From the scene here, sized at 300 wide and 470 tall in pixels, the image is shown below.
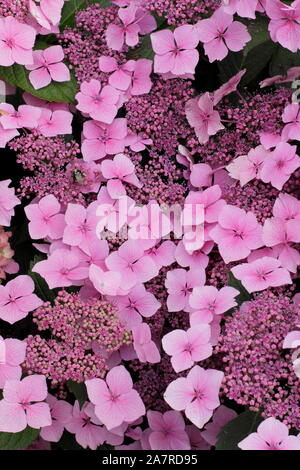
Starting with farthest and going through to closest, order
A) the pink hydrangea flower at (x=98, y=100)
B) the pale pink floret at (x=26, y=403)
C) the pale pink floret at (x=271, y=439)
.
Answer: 1. the pink hydrangea flower at (x=98, y=100)
2. the pale pink floret at (x=26, y=403)
3. the pale pink floret at (x=271, y=439)

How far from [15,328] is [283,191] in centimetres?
54

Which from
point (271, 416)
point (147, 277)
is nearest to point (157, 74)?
point (147, 277)

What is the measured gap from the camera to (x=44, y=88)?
1444mm

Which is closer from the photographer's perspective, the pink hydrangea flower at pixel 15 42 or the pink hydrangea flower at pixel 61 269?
the pink hydrangea flower at pixel 61 269

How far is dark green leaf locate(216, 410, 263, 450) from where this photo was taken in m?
1.21

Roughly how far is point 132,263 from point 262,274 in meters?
0.21

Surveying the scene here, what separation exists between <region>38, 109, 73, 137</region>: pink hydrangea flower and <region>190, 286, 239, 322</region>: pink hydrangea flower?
1.28 ft

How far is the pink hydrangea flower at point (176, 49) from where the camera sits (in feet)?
4.62

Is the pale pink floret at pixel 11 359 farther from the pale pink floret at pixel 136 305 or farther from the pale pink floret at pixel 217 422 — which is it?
the pale pink floret at pixel 217 422

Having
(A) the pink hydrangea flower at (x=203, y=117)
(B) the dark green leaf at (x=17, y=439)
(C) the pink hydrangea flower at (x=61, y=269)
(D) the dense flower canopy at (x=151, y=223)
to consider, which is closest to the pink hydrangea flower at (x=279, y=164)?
(D) the dense flower canopy at (x=151, y=223)

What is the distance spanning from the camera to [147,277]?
51.0 inches

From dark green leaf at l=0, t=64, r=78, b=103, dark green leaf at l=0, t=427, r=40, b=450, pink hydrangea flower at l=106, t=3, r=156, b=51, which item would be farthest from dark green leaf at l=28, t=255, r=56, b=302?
pink hydrangea flower at l=106, t=3, r=156, b=51

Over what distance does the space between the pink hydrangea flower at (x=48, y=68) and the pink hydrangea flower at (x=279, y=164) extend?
1.31ft
